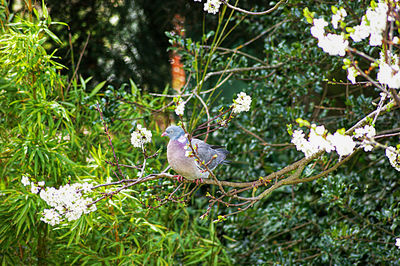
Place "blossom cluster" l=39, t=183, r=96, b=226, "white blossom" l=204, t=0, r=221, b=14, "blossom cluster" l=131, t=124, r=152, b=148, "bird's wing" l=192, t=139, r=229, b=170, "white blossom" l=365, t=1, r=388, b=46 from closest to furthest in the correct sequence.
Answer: "white blossom" l=365, t=1, r=388, b=46
"blossom cluster" l=39, t=183, r=96, b=226
"white blossom" l=204, t=0, r=221, b=14
"blossom cluster" l=131, t=124, r=152, b=148
"bird's wing" l=192, t=139, r=229, b=170

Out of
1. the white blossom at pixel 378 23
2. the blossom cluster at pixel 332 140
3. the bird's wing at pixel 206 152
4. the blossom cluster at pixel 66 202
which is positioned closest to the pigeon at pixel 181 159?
the bird's wing at pixel 206 152

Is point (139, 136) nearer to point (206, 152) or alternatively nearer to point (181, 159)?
point (181, 159)

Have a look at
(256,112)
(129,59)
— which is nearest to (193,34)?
(129,59)

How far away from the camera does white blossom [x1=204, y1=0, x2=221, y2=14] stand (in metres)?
1.42

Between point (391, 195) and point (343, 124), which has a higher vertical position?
point (343, 124)

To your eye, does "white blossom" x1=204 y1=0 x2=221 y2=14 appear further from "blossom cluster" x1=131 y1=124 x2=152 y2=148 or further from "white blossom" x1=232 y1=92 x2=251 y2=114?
"blossom cluster" x1=131 y1=124 x2=152 y2=148

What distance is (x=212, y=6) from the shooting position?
1496 mm

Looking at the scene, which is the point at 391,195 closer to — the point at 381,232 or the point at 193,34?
the point at 381,232

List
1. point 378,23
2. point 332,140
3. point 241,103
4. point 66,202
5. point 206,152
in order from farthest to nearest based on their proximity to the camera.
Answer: point 206,152
point 241,103
point 66,202
point 332,140
point 378,23

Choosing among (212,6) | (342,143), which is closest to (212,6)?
(212,6)

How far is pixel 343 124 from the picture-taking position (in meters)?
2.25

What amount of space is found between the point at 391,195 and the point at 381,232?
0.19 meters

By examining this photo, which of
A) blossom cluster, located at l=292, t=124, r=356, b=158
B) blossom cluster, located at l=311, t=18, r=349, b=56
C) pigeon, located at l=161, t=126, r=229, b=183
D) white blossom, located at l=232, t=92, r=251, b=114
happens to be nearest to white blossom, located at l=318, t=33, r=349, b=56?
blossom cluster, located at l=311, t=18, r=349, b=56

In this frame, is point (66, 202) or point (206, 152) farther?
point (206, 152)
